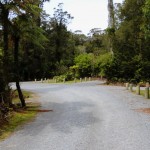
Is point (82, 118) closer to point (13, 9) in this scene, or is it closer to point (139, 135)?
point (139, 135)

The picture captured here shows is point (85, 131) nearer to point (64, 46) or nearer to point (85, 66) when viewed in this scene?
point (85, 66)

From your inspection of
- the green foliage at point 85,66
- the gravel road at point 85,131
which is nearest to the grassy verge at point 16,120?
the gravel road at point 85,131

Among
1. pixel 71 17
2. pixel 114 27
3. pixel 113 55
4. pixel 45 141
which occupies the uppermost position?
pixel 71 17

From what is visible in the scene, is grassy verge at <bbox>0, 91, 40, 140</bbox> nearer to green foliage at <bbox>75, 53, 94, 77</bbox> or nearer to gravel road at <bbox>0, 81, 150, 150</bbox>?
gravel road at <bbox>0, 81, 150, 150</bbox>

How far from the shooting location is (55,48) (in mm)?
70250

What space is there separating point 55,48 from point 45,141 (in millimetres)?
59340

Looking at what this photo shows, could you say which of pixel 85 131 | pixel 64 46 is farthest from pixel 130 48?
pixel 85 131

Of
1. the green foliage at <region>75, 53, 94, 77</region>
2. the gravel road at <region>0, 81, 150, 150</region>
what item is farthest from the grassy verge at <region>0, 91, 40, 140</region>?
the green foliage at <region>75, 53, 94, 77</region>

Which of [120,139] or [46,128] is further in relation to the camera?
[46,128]

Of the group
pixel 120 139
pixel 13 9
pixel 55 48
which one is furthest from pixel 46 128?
pixel 55 48

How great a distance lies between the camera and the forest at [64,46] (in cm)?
1972

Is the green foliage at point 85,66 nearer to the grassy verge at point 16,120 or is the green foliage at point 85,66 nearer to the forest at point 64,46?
the forest at point 64,46

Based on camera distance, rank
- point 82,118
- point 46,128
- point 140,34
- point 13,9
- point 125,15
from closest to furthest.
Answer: point 46,128 < point 82,118 < point 13,9 < point 140,34 < point 125,15

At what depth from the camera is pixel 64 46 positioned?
71438 mm
